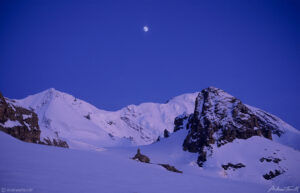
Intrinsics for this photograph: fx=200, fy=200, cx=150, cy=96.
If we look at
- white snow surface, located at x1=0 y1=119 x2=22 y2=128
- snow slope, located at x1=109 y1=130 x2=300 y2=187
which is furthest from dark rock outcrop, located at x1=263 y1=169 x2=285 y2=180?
white snow surface, located at x1=0 y1=119 x2=22 y2=128

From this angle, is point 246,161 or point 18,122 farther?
point 246,161

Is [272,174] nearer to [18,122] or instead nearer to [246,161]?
[246,161]

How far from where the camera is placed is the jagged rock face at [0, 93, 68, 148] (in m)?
39.7

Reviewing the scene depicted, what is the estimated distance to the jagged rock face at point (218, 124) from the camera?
185ft

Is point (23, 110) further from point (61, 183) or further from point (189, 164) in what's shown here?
point (61, 183)

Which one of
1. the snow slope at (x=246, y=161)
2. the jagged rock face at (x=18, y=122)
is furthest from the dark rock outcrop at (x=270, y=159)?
the jagged rock face at (x=18, y=122)

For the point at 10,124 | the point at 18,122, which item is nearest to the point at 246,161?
the point at 18,122

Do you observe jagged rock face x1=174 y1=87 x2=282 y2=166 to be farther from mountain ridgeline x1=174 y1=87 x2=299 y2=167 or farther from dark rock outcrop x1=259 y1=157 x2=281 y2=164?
dark rock outcrop x1=259 y1=157 x2=281 y2=164

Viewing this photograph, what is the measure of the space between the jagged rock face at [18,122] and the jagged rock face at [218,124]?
41.6 metres

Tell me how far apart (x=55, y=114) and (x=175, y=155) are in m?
132

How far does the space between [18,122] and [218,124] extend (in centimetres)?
5149

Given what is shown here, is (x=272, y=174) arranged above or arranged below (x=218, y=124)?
below

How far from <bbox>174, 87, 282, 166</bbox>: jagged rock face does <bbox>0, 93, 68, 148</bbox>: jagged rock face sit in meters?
41.6

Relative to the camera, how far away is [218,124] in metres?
59.2
